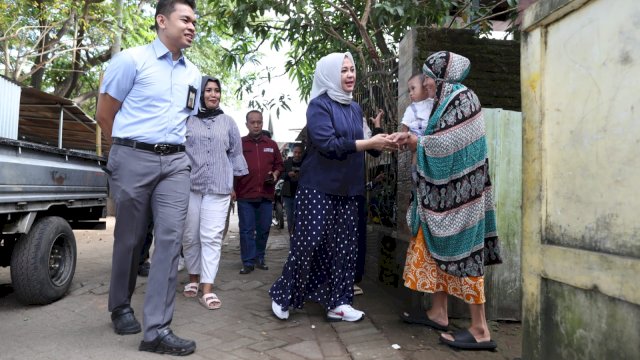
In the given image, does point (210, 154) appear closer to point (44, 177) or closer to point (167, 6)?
point (44, 177)

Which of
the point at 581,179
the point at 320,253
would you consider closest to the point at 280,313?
the point at 320,253

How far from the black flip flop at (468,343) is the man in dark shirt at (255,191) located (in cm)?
300

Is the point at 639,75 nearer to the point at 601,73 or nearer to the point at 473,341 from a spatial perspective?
the point at 601,73

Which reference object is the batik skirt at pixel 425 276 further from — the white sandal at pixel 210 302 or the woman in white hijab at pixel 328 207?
the white sandal at pixel 210 302

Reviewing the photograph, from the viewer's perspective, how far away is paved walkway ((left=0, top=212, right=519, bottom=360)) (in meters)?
2.97

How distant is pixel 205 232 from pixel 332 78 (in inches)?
66.4

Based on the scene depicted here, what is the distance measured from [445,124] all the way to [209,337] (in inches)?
79.4

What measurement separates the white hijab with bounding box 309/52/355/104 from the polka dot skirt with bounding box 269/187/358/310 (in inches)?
28.0

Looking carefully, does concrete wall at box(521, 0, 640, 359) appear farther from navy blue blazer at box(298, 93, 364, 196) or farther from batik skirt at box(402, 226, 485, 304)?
navy blue blazer at box(298, 93, 364, 196)

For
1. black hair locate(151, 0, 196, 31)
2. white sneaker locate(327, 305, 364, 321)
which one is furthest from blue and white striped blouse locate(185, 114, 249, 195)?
white sneaker locate(327, 305, 364, 321)

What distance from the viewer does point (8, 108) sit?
4578 millimetres

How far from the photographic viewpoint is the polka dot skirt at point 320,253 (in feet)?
11.6

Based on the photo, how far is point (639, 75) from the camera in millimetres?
1758

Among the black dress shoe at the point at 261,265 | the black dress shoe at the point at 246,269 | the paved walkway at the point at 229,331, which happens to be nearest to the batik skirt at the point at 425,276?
the paved walkway at the point at 229,331
